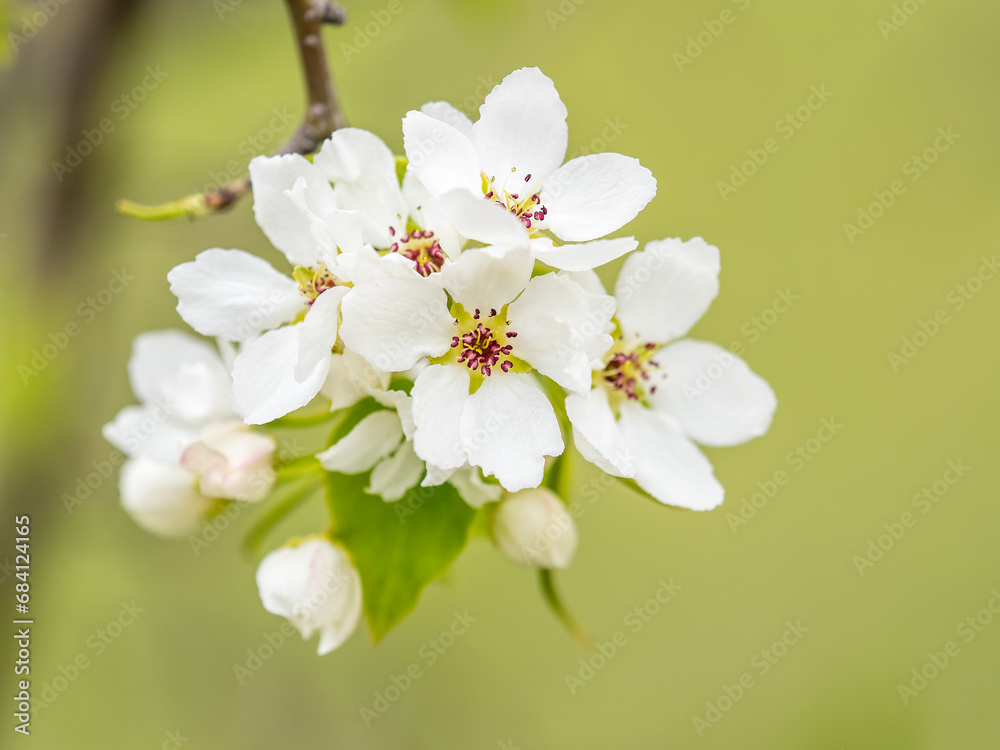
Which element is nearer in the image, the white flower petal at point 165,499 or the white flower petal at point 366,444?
the white flower petal at point 366,444

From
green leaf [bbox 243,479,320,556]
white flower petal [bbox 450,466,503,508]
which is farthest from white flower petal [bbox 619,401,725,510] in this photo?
green leaf [bbox 243,479,320,556]

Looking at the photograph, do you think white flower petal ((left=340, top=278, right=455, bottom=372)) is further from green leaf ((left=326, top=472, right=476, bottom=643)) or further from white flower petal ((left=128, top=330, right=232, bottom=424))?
white flower petal ((left=128, top=330, right=232, bottom=424))

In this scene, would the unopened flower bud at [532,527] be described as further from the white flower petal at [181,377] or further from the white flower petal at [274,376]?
the white flower petal at [181,377]

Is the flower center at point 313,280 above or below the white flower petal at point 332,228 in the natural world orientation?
below

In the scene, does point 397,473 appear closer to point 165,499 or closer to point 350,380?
point 350,380

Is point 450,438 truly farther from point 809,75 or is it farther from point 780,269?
point 809,75

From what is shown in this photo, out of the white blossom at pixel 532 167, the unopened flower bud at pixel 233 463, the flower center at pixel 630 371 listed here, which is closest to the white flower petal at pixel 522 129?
the white blossom at pixel 532 167

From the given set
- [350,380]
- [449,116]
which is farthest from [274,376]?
[449,116]
